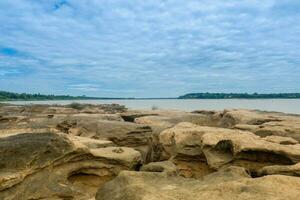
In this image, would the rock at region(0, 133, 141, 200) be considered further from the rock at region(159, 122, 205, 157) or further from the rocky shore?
the rock at region(159, 122, 205, 157)

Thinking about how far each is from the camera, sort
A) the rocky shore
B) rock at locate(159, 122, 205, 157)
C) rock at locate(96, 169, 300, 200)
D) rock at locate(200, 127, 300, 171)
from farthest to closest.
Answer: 1. rock at locate(159, 122, 205, 157)
2. rock at locate(200, 127, 300, 171)
3. the rocky shore
4. rock at locate(96, 169, 300, 200)

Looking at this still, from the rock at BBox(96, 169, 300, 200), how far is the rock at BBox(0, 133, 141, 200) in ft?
5.26

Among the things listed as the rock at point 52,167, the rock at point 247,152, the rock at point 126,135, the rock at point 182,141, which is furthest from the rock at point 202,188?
the rock at point 126,135

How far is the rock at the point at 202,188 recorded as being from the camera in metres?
5.36

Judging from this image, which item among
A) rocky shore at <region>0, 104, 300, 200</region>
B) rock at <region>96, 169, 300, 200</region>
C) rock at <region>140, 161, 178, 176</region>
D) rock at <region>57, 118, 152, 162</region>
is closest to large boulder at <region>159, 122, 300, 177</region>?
rocky shore at <region>0, 104, 300, 200</region>

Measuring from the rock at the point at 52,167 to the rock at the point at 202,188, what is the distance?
1602mm

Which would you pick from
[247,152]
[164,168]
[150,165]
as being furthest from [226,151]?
[164,168]

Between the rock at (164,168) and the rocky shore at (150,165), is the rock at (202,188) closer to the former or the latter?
the rocky shore at (150,165)

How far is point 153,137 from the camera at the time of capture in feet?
43.9

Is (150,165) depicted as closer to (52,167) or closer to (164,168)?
(164,168)

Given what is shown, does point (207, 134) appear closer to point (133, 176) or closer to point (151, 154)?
point (151, 154)

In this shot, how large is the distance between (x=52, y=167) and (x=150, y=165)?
1865mm

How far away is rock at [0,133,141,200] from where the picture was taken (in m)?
7.26

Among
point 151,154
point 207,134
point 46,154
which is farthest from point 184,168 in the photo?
point 46,154
